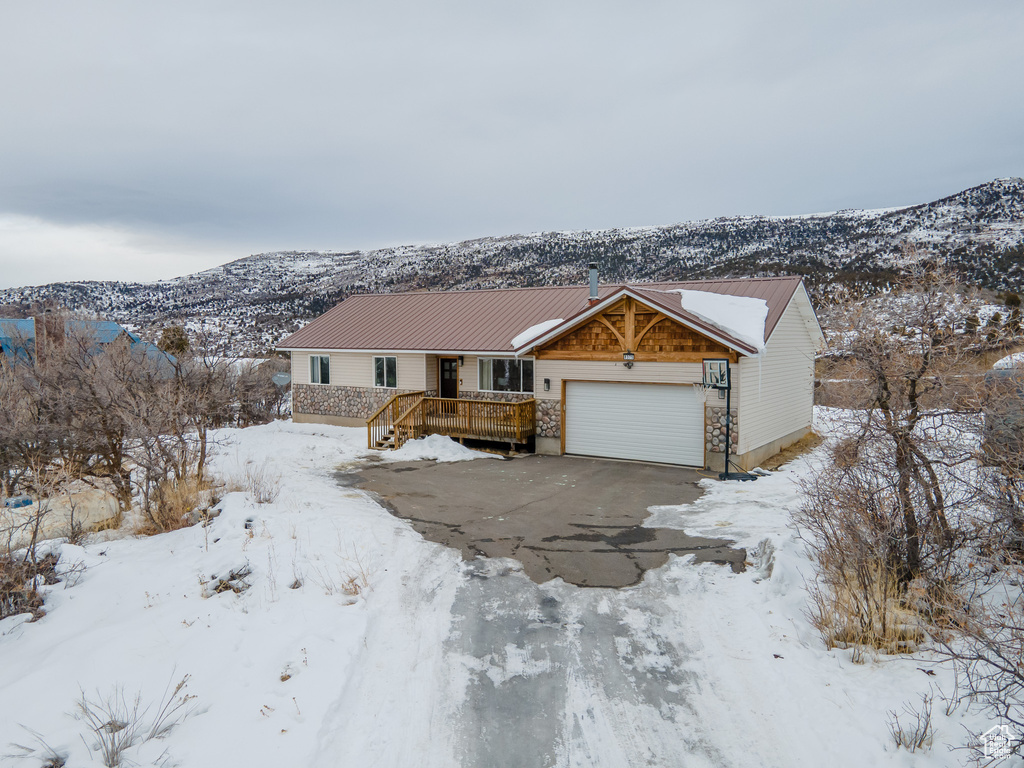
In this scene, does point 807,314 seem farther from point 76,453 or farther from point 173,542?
point 76,453

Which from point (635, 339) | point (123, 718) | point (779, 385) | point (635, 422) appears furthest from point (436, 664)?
point (779, 385)

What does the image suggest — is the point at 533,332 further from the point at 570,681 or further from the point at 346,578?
the point at 570,681

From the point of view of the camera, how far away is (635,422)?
47.6ft

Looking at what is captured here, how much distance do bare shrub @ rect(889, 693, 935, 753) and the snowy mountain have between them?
1745 inches

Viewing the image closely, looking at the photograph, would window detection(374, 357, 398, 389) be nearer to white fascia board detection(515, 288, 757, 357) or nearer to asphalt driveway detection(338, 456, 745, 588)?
white fascia board detection(515, 288, 757, 357)

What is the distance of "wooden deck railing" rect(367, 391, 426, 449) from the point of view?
16708 mm

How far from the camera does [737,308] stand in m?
14.7

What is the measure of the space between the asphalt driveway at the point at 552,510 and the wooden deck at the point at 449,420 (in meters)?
1.14

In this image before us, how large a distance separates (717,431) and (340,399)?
43.8 feet

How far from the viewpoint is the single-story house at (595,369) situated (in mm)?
13648

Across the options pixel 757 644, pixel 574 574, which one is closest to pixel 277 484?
pixel 574 574

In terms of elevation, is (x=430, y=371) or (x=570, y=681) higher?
(x=430, y=371)

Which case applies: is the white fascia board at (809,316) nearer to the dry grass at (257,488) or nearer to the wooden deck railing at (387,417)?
the wooden deck railing at (387,417)

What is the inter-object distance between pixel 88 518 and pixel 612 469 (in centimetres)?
998
